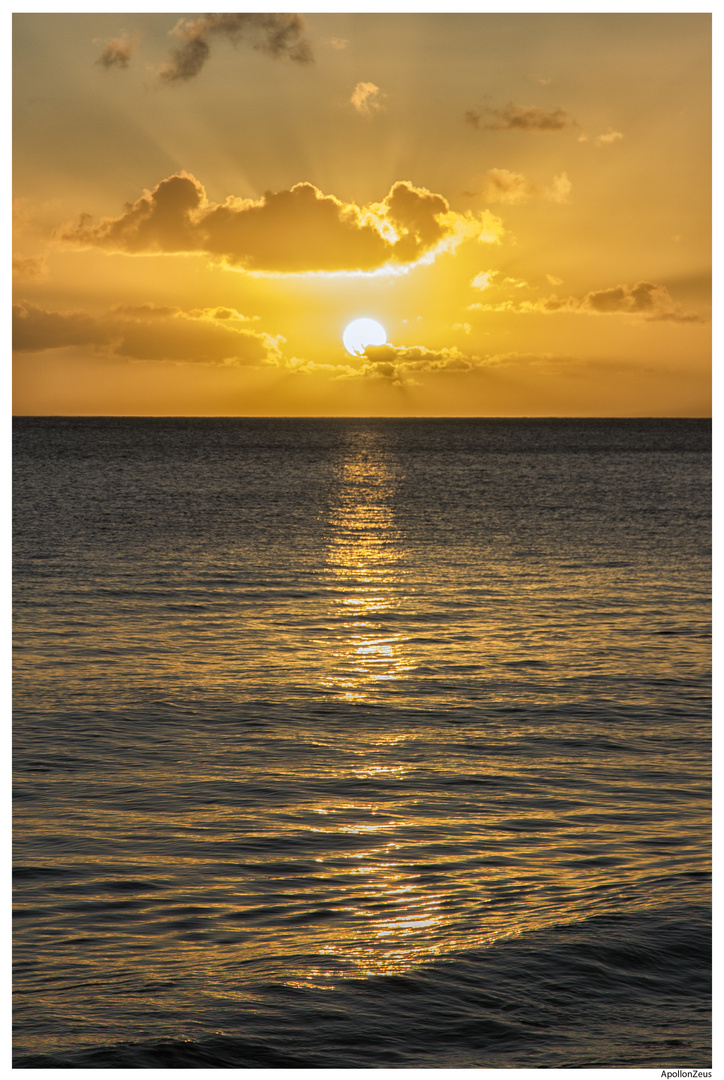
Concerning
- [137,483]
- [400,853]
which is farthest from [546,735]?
[137,483]

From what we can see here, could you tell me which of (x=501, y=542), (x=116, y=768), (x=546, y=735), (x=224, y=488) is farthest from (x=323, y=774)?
(x=224, y=488)

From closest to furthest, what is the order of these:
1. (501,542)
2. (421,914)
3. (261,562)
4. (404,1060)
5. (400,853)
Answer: (404,1060) → (421,914) → (400,853) → (261,562) → (501,542)

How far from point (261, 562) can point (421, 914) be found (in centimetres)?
3392

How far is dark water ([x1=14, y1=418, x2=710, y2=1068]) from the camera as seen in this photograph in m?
10.8

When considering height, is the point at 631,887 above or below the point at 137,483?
below

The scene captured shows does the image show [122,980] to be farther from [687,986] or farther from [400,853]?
[687,986]

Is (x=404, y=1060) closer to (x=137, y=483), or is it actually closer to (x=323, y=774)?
(x=323, y=774)

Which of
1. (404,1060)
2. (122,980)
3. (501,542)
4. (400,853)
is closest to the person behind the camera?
(404,1060)

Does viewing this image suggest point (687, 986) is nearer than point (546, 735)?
Yes

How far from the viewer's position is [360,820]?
16109mm

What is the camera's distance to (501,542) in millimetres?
54188

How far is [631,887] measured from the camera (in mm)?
13672

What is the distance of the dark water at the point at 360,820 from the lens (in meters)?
10.8

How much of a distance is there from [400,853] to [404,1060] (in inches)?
182
